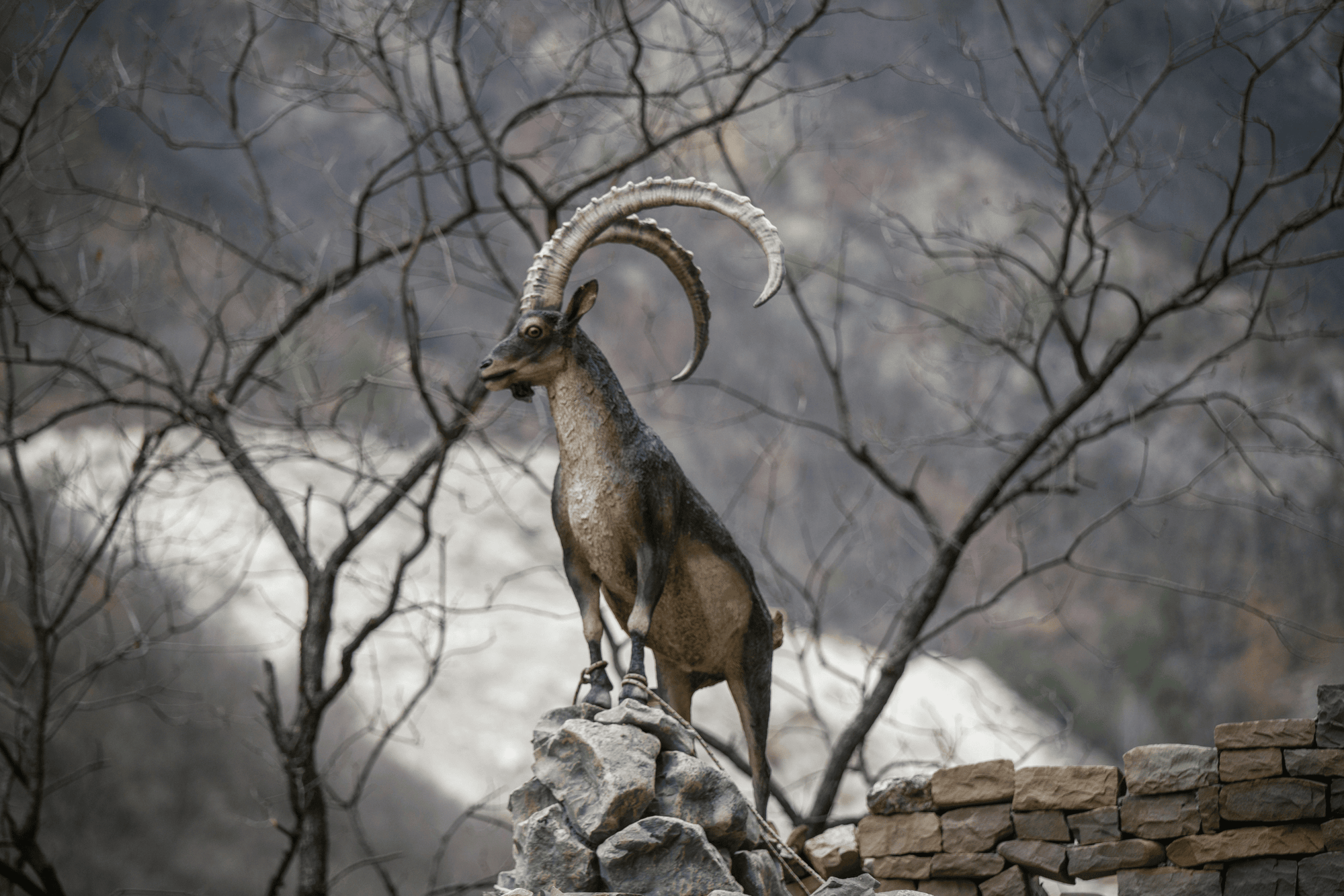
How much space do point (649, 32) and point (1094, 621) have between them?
7416mm

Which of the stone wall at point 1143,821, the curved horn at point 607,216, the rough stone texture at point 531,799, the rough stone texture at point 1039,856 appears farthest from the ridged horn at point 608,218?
the rough stone texture at point 1039,856

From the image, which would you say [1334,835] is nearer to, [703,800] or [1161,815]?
[1161,815]

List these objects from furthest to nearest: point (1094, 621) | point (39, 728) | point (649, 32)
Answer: point (649, 32) → point (1094, 621) → point (39, 728)

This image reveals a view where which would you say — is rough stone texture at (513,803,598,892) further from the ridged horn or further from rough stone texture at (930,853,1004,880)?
rough stone texture at (930,853,1004,880)

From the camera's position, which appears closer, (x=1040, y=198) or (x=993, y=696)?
(x=993, y=696)

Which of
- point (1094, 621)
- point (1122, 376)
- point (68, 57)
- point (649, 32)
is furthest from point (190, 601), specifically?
point (1122, 376)

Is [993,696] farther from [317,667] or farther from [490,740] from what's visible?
[317,667]

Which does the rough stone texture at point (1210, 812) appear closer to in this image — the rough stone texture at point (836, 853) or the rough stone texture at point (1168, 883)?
the rough stone texture at point (1168, 883)

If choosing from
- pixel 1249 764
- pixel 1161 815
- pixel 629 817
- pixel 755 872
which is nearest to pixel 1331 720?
pixel 1249 764

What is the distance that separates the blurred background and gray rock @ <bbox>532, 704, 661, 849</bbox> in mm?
3055

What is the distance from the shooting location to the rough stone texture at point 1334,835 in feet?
12.7

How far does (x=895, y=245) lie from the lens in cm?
684

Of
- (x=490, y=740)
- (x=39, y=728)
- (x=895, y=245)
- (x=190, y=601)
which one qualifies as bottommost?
(x=39, y=728)

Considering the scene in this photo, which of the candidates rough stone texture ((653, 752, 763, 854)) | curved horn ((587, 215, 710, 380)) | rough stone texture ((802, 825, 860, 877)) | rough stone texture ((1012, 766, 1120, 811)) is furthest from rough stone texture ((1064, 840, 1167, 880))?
curved horn ((587, 215, 710, 380))
